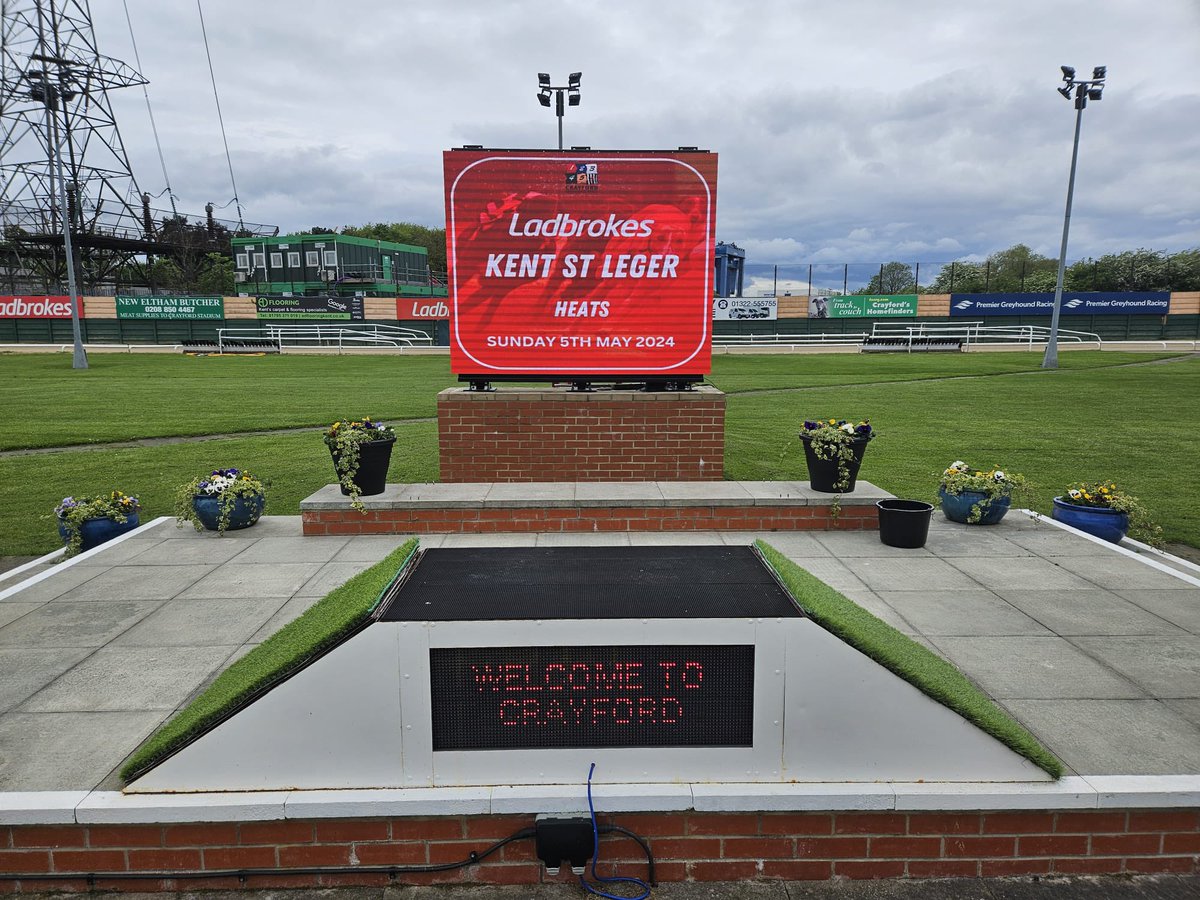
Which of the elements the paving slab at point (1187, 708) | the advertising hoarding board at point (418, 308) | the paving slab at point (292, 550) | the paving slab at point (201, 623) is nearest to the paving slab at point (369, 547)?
the paving slab at point (292, 550)

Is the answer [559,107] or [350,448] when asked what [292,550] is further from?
[559,107]

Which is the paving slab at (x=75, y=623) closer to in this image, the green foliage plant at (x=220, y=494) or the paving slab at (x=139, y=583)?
the paving slab at (x=139, y=583)

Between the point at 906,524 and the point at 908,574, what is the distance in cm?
77

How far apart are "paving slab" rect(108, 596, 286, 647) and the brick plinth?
3011 mm

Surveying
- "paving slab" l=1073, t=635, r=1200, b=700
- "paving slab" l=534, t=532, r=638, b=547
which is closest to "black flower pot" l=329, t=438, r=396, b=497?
"paving slab" l=534, t=532, r=638, b=547

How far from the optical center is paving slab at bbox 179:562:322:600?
579 cm

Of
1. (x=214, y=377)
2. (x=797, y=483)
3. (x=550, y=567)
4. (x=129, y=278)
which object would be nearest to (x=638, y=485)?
(x=797, y=483)

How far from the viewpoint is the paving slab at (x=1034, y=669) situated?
4.15m

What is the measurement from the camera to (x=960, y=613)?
5332 millimetres

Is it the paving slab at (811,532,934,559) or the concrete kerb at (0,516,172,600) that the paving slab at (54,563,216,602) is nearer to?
the concrete kerb at (0,516,172,600)

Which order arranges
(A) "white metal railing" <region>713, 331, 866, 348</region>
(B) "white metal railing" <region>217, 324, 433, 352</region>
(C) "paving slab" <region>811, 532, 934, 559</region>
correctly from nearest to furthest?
(C) "paving slab" <region>811, 532, 934, 559</region> → (B) "white metal railing" <region>217, 324, 433, 352</region> → (A) "white metal railing" <region>713, 331, 866, 348</region>

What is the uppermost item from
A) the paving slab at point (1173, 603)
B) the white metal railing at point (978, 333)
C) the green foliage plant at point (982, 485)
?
the white metal railing at point (978, 333)

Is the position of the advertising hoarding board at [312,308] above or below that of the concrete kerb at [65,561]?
above

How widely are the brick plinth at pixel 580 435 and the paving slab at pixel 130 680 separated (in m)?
3.84
